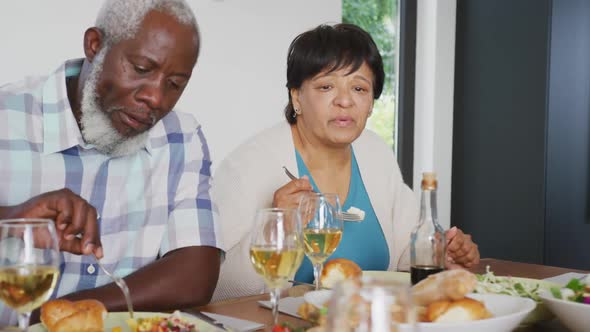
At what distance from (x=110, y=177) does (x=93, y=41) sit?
1.10 feet

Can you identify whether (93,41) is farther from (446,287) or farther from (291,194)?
(446,287)

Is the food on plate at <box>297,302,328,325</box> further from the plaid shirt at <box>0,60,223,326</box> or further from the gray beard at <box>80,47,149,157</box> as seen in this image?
the gray beard at <box>80,47,149,157</box>

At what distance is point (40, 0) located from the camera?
8.77ft

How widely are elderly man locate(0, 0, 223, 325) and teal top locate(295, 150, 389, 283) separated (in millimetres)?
478

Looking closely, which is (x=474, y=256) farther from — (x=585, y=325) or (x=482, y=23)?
(x=482, y=23)

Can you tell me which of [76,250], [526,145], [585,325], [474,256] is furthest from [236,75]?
[585,325]

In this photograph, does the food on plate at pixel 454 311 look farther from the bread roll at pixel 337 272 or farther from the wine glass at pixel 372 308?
the wine glass at pixel 372 308

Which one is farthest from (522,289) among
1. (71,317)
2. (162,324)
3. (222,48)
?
(222,48)

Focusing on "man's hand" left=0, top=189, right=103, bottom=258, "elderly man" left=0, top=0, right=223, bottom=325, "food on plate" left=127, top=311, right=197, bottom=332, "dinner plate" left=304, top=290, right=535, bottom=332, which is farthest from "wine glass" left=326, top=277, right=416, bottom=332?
"elderly man" left=0, top=0, right=223, bottom=325

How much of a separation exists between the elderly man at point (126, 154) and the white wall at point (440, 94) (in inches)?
99.3

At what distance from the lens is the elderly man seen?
149 centimetres

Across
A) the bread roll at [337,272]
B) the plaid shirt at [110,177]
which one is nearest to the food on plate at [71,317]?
the bread roll at [337,272]

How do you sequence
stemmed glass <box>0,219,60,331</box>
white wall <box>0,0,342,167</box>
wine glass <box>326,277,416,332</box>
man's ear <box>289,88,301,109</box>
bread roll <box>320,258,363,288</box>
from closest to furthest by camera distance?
wine glass <box>326,277,416,332</box>
stemmed glass <box>0,219,60,331</box>
bread roll <box>320,258,363,288</box>
man's ear <box>289,88,301,109</box>
white wall <box>0,0,342,167</box>

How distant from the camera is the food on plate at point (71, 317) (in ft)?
3.19
